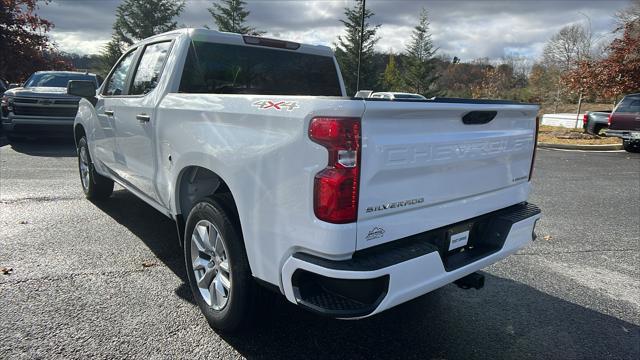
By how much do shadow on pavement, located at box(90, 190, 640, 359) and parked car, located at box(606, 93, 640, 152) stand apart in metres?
12.4

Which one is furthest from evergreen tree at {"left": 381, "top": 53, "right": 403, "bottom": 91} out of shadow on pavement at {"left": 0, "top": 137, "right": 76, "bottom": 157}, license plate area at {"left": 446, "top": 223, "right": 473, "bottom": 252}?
license plate area at {"left": 446, "top": 223, "right": 473, "bottom": 252}

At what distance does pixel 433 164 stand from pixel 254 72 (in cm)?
215

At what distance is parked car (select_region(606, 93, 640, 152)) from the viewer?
13602mm

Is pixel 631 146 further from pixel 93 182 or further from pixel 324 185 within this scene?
pixel 324 185

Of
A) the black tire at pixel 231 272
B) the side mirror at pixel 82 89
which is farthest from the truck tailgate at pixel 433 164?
the side mirror at pixel 82 89

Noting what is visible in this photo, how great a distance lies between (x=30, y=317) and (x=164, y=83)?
1914 millimetres

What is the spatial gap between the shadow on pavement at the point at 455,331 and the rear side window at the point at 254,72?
5.57ft

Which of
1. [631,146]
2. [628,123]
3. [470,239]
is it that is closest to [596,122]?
[631,146]

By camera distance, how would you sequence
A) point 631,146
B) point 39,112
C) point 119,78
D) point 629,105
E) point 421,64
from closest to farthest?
point 119,78
point 39,112
point 629,105
point 631,146
point 421,64

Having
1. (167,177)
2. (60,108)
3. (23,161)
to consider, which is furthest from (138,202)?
(60,108)

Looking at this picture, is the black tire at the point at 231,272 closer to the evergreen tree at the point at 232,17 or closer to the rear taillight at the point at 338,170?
the rear taillight at the point at 338,170

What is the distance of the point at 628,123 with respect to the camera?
1379 centimetres

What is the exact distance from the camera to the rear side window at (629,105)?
1377 cm

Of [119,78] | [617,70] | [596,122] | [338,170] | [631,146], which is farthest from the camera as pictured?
→ [617,70]
